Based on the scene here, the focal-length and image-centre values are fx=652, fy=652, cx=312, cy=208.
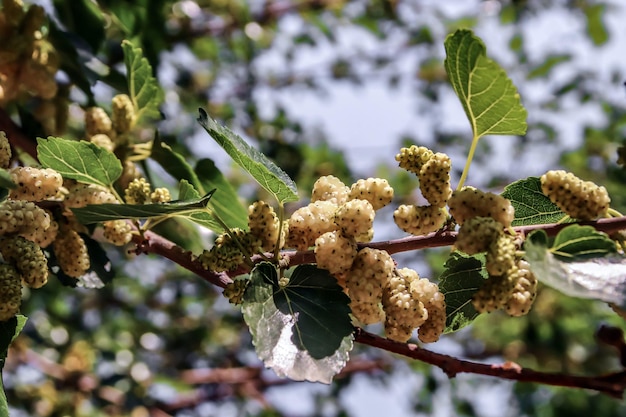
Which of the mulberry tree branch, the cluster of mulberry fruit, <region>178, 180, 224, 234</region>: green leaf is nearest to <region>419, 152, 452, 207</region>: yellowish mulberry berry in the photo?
the cluster of mulberry fruit

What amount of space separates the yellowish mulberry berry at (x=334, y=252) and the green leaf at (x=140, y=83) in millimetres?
681

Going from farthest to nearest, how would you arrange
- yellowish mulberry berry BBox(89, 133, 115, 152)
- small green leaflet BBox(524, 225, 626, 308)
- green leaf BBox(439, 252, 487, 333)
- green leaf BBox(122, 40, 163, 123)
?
green leaf BBox(122, 40, 163, 123) → yellowish mulberry berry BBox(89, 133, 115, 152) → green leaf BBox(439, 252, 487, 333) → small green leaflet BBox(524, 225, 626, 308)

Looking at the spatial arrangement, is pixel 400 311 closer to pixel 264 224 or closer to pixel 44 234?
pixel 264 224

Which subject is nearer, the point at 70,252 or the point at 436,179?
the point at 436,179

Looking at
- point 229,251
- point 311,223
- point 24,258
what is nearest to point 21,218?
point 24,258

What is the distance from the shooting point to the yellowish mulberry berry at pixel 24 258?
2.86ft

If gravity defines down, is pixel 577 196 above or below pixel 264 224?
above

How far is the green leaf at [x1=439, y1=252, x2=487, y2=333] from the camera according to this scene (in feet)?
3.22

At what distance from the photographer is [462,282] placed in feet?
3.23

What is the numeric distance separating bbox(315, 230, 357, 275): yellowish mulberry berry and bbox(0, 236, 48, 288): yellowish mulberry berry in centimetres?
38

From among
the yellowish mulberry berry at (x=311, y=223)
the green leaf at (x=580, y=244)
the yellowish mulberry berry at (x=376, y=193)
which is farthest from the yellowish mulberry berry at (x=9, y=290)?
the green leaf at (x=580, y=244)

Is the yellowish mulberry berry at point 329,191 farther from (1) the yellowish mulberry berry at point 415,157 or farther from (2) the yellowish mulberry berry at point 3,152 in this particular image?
(2) the yellowish mulberry berry at point 3,152

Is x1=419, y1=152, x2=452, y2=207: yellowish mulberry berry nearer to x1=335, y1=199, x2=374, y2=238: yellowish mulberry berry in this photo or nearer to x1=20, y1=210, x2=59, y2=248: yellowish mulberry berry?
x1=335, y1=199, x2=374, y2=238: yellowish mulberry berry

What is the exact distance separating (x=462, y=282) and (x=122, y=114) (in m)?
0.77
